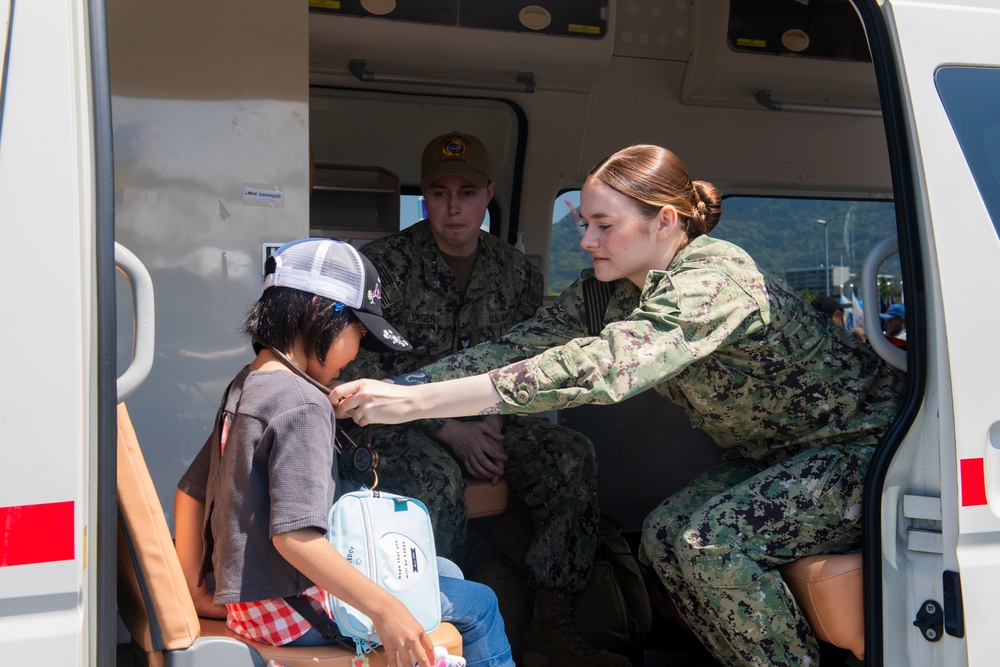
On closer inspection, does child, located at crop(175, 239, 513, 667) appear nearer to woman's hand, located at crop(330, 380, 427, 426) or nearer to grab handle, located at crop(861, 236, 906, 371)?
woman's hand, located at crop(330, 380, 427, 426)

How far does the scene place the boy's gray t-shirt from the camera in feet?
5.28

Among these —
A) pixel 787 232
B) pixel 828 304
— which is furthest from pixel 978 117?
pixel 828 304

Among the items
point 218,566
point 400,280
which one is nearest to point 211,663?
point 218,566

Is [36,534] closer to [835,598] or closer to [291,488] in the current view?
[291,488]

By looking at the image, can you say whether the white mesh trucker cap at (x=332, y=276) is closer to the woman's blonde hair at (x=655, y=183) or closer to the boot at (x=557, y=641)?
the woman's blonde hair at (x=655, y=183)

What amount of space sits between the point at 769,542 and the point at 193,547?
126 cm

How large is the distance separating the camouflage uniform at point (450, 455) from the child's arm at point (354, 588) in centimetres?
108

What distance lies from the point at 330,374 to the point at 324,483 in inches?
12.9

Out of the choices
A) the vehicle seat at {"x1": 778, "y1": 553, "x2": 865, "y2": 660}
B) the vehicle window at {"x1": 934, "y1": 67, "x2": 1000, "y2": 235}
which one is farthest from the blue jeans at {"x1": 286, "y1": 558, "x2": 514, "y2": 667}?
the vehicle window at {"x1": 934, "y1": 67, "x2": 1000, "y2": 235}

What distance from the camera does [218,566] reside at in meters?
1.68

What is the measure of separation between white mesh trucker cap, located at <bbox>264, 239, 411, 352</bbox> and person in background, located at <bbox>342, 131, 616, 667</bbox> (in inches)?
28.7

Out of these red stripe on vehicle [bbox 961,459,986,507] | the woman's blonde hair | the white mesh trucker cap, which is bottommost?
red stripe on vehicle [bbox 961,459,986,507]

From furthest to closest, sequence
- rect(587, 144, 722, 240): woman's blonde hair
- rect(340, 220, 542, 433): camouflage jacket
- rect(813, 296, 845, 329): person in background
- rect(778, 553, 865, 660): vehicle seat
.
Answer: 1. rect(813, 296, 845, 329): person in background
2. rect(340, 220, 542, 433): camouflage jacket
3. rect(587, 144, 722, 240): woman's blonde hair
4. rect(778, 553, 865, 660): vehicle seat

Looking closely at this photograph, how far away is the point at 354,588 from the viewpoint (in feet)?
5.19
